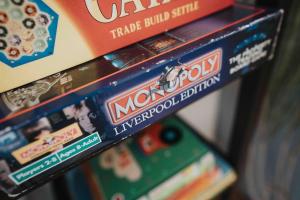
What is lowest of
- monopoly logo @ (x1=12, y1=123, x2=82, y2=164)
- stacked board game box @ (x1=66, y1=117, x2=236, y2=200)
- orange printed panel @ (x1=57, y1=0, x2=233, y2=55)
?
stacked board game box @ (x1=66, y1=117, x2=236, y2=200)

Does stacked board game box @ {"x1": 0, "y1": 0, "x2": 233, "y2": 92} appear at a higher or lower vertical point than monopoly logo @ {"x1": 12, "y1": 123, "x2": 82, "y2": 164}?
higher

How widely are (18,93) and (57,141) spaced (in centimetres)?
8

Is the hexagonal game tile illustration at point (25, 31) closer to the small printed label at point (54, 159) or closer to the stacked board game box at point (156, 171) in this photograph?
the small printed label at point (54, 159)

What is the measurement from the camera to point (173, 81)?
29 cm

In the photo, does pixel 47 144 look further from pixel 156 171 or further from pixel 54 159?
pixel 156 171

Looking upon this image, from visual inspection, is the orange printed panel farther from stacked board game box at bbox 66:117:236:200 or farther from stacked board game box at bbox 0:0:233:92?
stacked board game box at bbox 66:117:236:200

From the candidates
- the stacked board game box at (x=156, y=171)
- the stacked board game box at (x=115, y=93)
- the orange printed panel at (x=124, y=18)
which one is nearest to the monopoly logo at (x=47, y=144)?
the stacked board game box at (x=115, y=93)

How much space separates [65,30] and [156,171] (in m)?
0.36

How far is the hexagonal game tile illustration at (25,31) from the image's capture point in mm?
236

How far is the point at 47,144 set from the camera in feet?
0.80

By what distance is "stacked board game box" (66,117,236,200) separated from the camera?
19.1 inches

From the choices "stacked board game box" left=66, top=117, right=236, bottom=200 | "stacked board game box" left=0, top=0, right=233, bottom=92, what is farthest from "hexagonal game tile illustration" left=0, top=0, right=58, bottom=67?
"stacked board game box" left=66, top=117, right=236, bottom=200

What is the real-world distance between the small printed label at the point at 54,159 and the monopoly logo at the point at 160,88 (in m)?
0.04

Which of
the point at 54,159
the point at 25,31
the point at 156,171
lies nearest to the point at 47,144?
the point at 54,159
